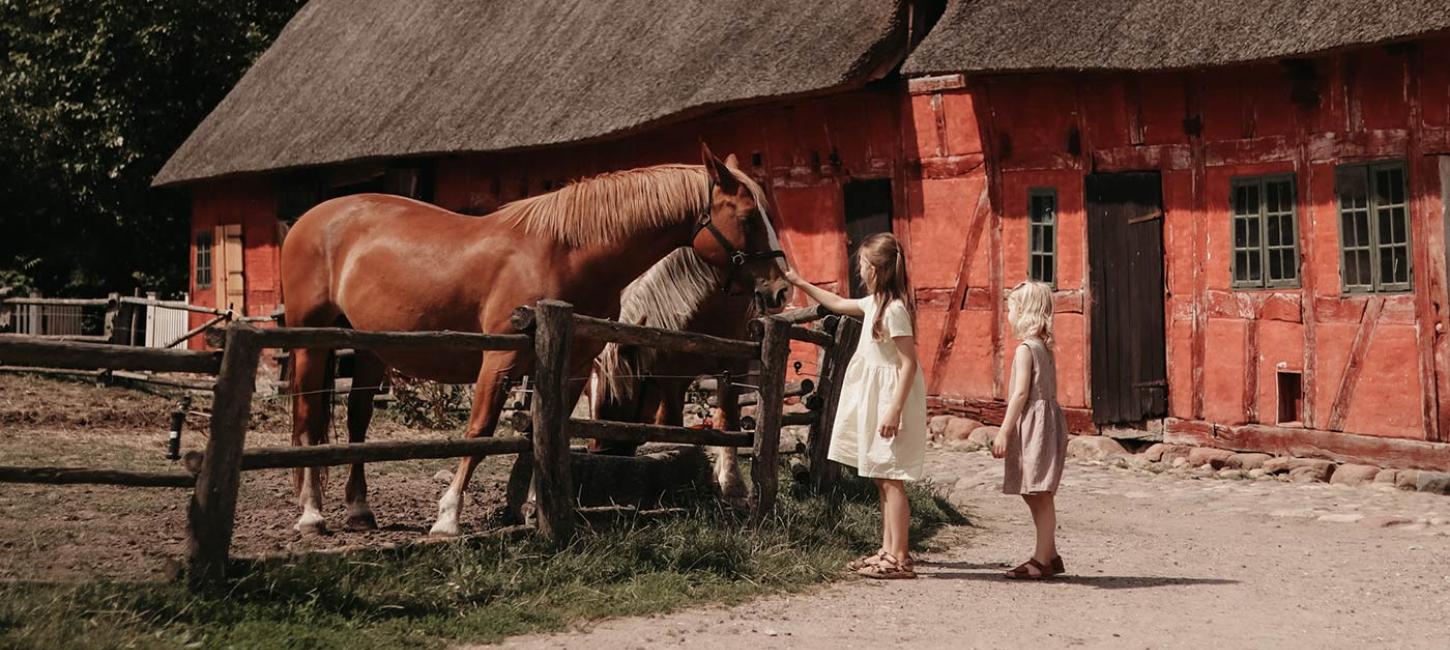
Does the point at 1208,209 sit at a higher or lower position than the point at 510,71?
lower

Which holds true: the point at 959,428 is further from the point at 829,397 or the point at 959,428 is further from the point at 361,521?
the point at 361,521

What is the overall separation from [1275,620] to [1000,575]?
4.24 ft

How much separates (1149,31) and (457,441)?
25.1 feet

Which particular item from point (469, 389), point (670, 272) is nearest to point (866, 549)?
point (670, 272)

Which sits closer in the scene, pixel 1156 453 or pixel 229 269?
pixel 1156 453

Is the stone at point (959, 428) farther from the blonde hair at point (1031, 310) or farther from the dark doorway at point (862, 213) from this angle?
the blonde hair at point (1031, 310)

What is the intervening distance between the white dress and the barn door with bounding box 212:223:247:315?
19.0 meters

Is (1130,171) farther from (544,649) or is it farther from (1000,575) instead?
(544,649)

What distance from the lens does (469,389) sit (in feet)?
47.9

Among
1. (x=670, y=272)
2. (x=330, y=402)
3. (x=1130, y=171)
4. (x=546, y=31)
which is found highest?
(x=546, y=31)

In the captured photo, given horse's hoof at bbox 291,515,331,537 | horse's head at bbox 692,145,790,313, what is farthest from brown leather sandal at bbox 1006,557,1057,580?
horse's hoof at bbox 291,515,331,537

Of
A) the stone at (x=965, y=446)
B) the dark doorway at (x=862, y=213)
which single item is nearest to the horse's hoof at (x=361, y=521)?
the stone at (x=965, y=446)

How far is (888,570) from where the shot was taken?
6.57m

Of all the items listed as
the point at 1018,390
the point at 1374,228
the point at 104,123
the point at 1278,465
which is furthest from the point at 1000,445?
the point at 104,123
